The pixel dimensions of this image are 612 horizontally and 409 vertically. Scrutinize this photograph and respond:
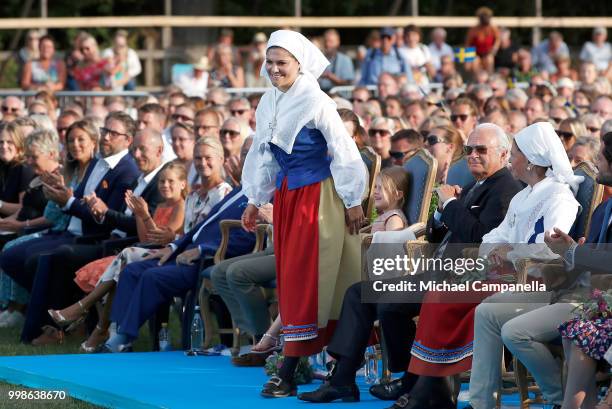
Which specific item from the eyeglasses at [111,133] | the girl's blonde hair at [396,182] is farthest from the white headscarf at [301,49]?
the eyeglasses at [111,133]

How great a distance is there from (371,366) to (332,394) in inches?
30.6

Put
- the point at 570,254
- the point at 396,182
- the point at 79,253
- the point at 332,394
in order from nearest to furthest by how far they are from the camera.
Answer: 1. the point at 570,254
2. the point at 332,394
3. the point at 396,182
4. the point at 79,253

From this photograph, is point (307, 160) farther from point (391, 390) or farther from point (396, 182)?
point (391, 390)

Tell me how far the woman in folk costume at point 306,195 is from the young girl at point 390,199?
0.35 meters

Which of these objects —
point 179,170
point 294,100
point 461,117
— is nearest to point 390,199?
point 294,100

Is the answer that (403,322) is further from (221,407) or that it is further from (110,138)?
(110,138)

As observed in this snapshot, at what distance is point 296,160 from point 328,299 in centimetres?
73

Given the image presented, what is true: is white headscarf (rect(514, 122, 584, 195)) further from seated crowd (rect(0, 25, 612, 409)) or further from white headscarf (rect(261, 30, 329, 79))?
white headscarf (rect(261, 30, 329, 79))

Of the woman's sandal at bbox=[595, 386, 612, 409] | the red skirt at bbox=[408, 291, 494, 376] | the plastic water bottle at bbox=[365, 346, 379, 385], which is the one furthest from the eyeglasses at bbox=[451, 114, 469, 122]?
the woman's sandal at bbox=[595, 386, 612, 409]

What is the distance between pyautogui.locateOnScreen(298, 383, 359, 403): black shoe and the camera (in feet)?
27.0

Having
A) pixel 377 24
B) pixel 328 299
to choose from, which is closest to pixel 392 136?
pixel 328 299

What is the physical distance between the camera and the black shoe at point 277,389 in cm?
848

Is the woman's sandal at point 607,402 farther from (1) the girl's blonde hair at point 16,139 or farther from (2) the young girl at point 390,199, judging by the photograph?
(1) the girl's blonde hair at point 16,139

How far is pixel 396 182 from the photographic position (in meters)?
9.10
